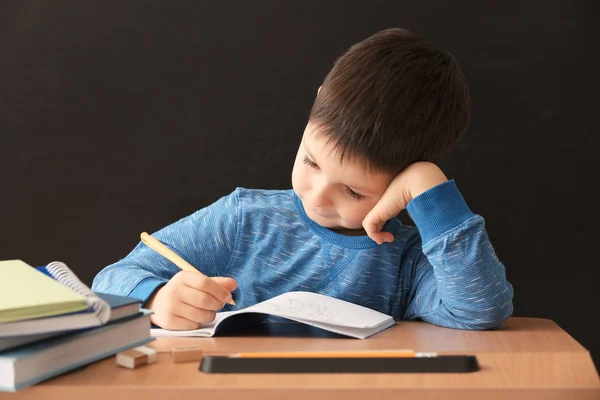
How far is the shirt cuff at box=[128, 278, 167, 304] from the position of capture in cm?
112

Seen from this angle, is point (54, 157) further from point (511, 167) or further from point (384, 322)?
point (511, 167)

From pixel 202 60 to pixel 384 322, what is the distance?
0.82m

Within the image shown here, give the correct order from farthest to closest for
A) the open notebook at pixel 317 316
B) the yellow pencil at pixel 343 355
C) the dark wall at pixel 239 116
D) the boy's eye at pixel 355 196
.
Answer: the dark wall at pixel 239 116, the boy's eye at pixel 355 196, the open notebook at pixel 317 316, the yellow pencil at pixel 343 355

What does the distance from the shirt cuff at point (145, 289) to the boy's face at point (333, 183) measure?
0.28 metres

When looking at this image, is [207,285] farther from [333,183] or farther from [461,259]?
[461,259]

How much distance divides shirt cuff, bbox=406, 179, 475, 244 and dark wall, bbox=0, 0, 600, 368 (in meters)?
0.53

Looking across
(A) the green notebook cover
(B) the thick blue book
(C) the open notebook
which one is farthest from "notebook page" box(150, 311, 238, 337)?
(A) the green notebook cover

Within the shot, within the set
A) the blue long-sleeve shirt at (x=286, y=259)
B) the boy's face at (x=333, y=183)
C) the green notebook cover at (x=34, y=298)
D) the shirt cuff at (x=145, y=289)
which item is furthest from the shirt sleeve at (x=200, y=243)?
the green notebook cover at (x=34, y=298)

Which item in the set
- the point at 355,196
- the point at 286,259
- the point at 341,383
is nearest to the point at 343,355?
the point at 341,383

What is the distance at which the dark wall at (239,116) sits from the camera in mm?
1594

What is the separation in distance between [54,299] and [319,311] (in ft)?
1.44

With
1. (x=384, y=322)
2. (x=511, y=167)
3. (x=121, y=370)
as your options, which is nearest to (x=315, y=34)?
(x=511, y=167)

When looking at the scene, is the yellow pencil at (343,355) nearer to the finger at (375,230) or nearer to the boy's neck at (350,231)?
the finger at (375,230)

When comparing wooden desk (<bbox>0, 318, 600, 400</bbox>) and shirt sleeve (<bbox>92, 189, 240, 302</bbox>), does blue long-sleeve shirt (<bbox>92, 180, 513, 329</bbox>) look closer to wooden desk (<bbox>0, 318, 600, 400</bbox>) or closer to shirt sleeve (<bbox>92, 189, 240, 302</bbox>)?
shirt sleeve (<bbox>92, 189, 240, 302</bbox>)
